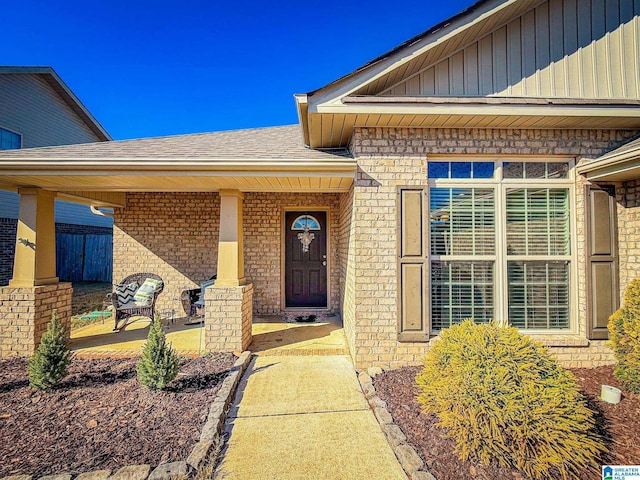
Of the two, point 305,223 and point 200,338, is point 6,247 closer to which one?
point 200,338

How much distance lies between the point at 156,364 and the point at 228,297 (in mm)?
1382

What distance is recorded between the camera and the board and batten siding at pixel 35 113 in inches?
392

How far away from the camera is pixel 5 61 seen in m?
10.5

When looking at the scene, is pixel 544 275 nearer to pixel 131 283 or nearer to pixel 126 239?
pixel 131 283

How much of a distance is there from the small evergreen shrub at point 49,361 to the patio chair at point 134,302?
2088 mm

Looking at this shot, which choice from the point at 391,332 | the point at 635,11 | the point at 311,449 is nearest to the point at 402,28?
the point at 635,11

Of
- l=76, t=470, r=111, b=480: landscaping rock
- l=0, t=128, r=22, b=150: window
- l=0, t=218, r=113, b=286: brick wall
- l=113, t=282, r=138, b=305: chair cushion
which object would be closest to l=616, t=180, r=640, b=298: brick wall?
l=76, t=470, r=111, b=480: landscaping rock

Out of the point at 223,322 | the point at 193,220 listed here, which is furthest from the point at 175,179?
the point at 193,220

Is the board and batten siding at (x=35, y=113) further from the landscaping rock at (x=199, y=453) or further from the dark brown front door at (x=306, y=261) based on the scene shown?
the landscaping rock at (x=199, y=453)

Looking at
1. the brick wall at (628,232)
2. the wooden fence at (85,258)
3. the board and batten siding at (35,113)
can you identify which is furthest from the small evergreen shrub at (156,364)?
the board and batten siding at (35,113)

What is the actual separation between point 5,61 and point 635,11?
1638 centimetres

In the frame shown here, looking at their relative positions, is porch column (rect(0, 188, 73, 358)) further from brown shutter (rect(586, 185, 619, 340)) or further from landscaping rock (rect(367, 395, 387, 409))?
brown shutter (rect(586, 185, 619, 340))

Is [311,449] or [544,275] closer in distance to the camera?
[311,449]

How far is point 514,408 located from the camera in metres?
2.24
